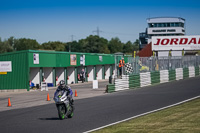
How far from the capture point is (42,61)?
40.6 m

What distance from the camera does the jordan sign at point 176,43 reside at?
5244 centimetres

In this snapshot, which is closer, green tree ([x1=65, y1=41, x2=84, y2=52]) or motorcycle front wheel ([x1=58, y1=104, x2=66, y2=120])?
motorcycle front wheel ([x1=58, y1=104, x2=66, y2=120])

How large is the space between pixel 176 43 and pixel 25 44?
97808mm

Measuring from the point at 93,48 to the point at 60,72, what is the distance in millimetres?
114206

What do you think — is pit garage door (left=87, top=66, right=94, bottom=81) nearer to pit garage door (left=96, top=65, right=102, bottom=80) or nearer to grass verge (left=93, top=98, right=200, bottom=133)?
pit garage door (left=96, top=65, right=102, bottom=80)

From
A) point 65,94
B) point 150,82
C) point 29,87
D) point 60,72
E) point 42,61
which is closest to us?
point 65,94

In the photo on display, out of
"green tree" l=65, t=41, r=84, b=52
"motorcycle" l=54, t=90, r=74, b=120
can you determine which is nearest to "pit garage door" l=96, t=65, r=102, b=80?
"motorcycle" l=54, t=90, r=74, b=120

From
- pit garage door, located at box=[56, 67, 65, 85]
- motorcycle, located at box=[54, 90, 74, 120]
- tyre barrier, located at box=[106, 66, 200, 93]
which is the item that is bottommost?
motorcycle, located at box=[54, 90, 74, 120]

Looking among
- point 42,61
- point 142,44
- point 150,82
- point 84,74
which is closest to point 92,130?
point 150,82

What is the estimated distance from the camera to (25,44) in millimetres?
142250

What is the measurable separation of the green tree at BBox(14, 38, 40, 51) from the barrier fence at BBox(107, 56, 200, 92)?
103 meters

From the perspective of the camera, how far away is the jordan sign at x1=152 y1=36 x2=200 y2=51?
52438mm

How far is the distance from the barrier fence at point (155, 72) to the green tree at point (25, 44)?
103 meters

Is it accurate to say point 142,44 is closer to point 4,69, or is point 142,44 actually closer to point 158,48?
point 158,48
